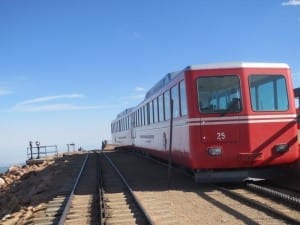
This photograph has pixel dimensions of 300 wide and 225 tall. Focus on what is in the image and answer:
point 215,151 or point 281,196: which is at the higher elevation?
point 215,151

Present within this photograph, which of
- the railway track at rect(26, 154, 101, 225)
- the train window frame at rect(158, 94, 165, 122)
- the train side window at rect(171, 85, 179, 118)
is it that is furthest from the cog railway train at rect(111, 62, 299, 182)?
the train window frame at rect(158, 94, 165, 122)

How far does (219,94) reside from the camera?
44.5 feet

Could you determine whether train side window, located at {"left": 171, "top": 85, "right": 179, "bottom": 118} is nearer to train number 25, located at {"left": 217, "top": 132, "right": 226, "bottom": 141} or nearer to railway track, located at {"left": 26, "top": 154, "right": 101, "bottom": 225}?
train number 25, located at {"left": 217, "top": 132, "right": 226, "bottom": 141}

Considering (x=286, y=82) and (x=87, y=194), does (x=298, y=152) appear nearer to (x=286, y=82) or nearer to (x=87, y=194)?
(x=286, y=82)

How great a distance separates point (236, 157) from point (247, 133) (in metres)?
0.64

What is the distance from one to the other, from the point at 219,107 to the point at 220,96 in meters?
0.29

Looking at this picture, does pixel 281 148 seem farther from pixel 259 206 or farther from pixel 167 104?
pixel 167 104

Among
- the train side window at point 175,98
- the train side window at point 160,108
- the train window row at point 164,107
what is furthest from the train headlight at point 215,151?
the train side window at point 160,108

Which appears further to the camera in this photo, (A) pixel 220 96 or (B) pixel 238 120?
(A) pixel 220 96

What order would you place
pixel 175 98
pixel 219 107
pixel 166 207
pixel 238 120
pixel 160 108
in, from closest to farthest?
pixel 166 207 < pixel 238 120 < pixel 219 107 < pixel 175 98 < pixel 160 108

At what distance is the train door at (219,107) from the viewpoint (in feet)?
43.5

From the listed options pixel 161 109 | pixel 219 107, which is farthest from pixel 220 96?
pixel 161 109

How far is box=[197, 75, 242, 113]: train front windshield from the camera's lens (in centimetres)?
1345

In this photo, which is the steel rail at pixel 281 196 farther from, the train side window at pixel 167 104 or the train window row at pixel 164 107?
the train side window at pixel 167 104
